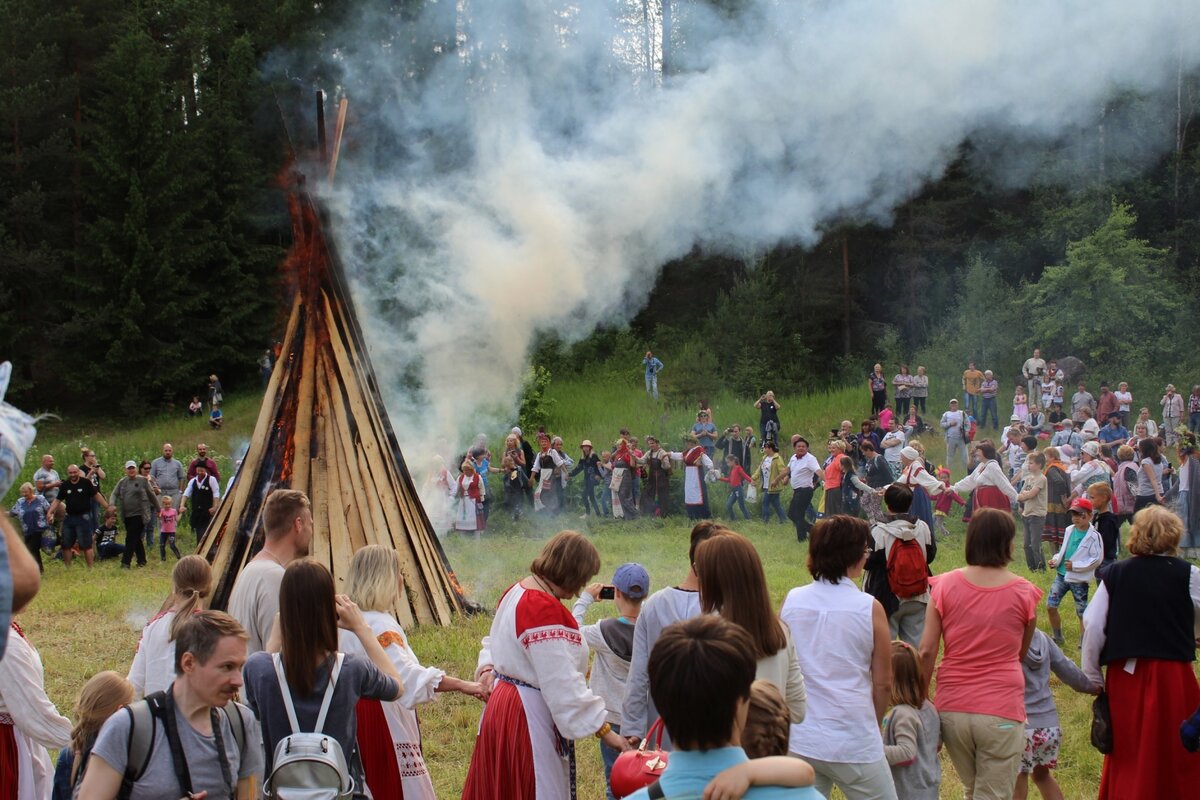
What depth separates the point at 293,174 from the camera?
871 cm

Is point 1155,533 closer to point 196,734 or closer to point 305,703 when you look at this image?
point 305,703

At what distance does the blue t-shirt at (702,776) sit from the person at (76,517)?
45.2ft

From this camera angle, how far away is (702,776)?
229 centimetres

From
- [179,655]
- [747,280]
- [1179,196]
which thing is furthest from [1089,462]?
[1179,196]

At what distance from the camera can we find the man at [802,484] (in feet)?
47.8

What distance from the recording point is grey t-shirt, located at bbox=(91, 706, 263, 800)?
294 centimetres

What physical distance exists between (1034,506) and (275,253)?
25.5 meters

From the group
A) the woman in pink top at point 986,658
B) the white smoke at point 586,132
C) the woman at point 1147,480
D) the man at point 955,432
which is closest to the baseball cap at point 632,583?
the woman in pink top at point 986,658

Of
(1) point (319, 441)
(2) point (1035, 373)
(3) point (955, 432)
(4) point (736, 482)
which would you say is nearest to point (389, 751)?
(1) point (319, 441)

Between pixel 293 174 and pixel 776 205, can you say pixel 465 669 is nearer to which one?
pixel 293 174

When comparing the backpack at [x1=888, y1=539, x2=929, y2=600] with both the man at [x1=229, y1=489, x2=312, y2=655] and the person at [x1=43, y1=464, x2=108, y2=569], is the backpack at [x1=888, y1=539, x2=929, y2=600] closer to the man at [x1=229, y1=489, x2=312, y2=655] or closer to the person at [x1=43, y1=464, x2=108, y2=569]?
the man at [x1=229, y1=489, x2=312, y2=655]

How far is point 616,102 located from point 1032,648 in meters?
12.0

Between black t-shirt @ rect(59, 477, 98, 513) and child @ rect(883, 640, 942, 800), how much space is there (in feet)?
41.2

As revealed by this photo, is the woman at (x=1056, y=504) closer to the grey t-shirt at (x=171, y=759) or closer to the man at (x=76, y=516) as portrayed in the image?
the grey t-shirt at (x=171, y=759)
